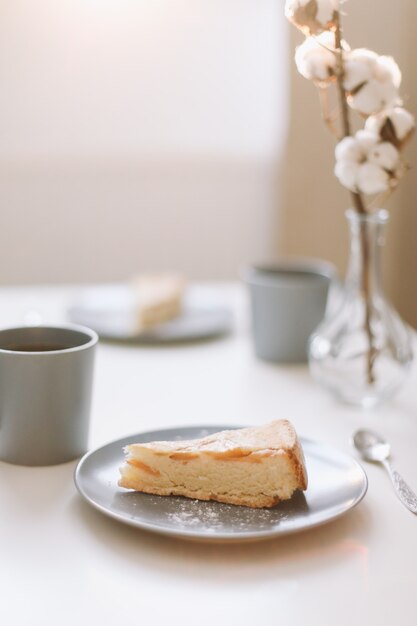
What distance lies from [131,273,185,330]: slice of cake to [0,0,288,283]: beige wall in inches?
65.2

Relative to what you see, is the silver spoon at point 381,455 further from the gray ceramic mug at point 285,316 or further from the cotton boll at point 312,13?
the cotton boll at point 312,13

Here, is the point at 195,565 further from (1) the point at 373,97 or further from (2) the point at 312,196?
(2) the point at 312,196

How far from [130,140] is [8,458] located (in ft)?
8.16

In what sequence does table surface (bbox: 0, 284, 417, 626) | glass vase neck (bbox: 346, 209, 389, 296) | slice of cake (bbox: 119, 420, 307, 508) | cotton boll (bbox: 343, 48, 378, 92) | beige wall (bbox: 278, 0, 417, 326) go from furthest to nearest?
1. beige wall (bbox: 278, 0, 417, 326)
2. glass vase neck (bbox: 346, 209, 389, 296)
3. cotton boll (bbox: 343, 48, 378, 92)
4. slice of cake (bbox: 119, 420, 307, 508)
5. table surface (bbox: 0, 284, 417, 626)

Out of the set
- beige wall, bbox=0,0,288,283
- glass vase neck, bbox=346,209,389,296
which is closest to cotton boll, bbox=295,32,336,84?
glass vase neck, bbox=346,209,389,296

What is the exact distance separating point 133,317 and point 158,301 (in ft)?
0.16

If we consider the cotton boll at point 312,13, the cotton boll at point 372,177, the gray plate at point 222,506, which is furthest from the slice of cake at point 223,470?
the cotton boll at point 312,13

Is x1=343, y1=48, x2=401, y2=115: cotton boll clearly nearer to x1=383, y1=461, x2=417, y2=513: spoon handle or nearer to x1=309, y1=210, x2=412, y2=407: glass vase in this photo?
x1=309, y1=210, x2=412, y2=407: glass vase

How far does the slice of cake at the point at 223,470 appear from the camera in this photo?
809mm

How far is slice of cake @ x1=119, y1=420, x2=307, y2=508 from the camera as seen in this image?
0.81 meters

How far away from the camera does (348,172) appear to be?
105 cm

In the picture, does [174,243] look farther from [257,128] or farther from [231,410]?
[231,410]

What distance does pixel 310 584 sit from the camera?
2.35 feet

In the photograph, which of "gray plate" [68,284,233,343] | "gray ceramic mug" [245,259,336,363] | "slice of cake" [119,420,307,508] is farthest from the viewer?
"gray plate" [68,284,233,343]
